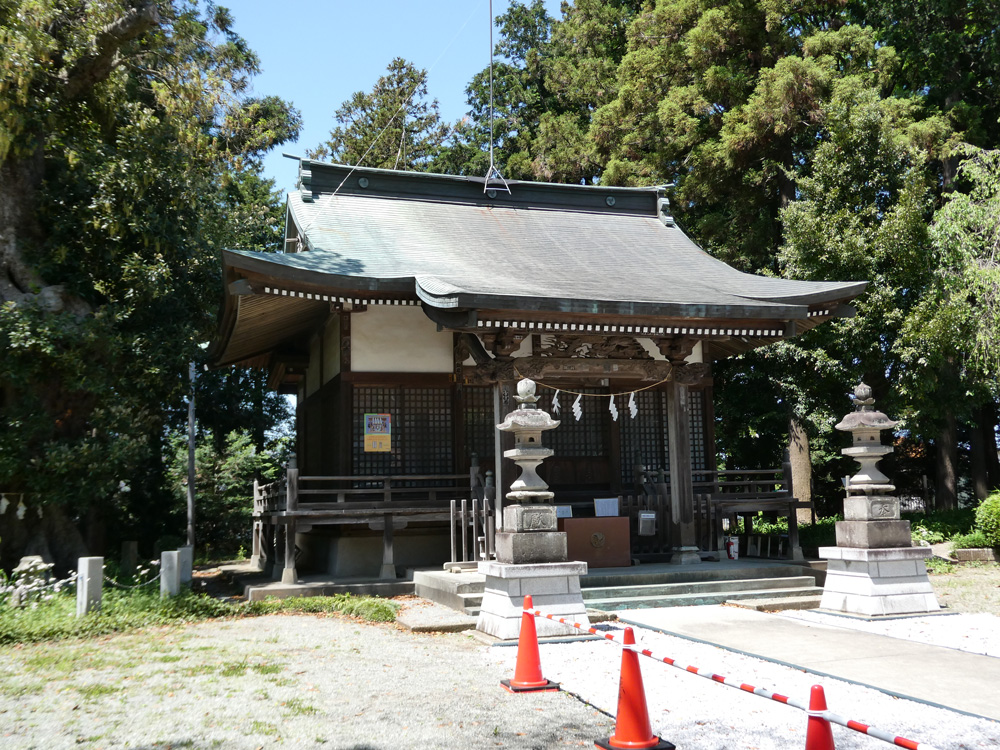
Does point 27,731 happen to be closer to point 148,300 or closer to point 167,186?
point 148,300

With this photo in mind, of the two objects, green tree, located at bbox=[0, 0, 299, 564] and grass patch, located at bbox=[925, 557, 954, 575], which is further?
grass patch, located at bbox=[925, 557, 954, 575]

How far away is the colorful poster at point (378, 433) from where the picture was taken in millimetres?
14523

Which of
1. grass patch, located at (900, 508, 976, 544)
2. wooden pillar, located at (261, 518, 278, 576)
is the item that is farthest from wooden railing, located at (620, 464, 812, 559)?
wooden pillar, located at (261, 518, 278, 576)

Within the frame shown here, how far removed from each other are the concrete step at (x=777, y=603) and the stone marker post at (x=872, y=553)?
52 cm

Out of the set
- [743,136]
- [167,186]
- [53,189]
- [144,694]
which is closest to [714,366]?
[743,136]

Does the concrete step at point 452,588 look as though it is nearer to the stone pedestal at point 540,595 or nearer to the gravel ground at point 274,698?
the gravel ground at point 274,698

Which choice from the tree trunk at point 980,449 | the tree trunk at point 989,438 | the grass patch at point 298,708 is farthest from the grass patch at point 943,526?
the grass patch at point 298,708

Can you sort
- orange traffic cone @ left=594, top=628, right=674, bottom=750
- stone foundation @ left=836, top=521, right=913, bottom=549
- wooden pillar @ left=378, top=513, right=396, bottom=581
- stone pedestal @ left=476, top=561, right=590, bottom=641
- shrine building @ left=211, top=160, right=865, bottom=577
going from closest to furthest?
orange traffic cone @ left=594, top=628, right=674, bottom=750
stone pedestal @ left=476, top=561, right=590, bottom=641
stone foundation @ left=836, top=521, right=913, bottom=549
shrine building @ left=211, top=160, right=865, bottom=577
wooden pillar @ left=378, top=513, right=396, bottom=581

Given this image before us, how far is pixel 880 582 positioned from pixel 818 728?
26.0ft

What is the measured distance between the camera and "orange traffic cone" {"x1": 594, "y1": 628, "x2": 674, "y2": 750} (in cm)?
523

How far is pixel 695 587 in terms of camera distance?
481 inches

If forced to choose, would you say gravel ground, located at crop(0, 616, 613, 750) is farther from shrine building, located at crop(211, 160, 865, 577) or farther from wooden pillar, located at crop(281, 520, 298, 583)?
shrine building, located at crop(211, 160, 865, 577)

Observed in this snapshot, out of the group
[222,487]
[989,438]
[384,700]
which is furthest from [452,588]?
[989,438]

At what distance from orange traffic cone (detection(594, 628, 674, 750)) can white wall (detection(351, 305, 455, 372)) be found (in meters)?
10.00
